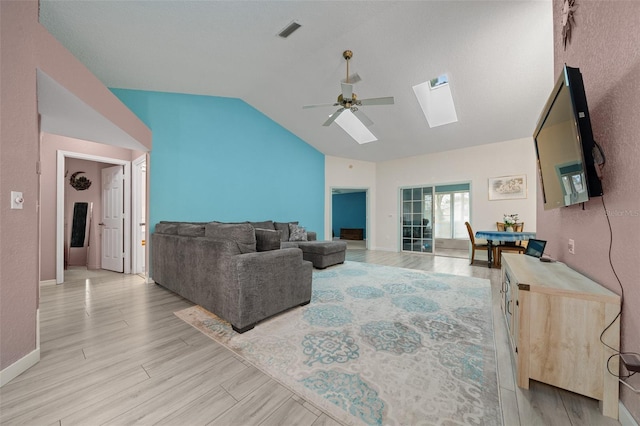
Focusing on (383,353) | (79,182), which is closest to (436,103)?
(383,353)

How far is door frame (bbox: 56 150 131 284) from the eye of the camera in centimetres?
354

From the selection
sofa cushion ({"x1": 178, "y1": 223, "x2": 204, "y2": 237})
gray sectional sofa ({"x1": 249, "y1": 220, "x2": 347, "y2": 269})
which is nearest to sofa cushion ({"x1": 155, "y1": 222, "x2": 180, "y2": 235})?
sofa cushion ({"x1": 178, "y1": 223, "x2": 204, "y2": 237})

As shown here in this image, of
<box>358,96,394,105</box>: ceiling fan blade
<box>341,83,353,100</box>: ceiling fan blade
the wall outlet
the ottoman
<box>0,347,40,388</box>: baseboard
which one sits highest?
<box>341,83,353,100</box>: ceiling fan blade

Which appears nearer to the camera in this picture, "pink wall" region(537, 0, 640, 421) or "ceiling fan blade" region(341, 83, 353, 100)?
"pink wall" region(537, 0, 640, 421)

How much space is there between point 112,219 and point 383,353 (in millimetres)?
5320

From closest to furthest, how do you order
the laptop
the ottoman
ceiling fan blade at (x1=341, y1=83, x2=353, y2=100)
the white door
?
1. the laptop
2. ceiling fan blade at (x1=341, y1=83, x2=353, y2=100)
3. the white door
4. the ottoman

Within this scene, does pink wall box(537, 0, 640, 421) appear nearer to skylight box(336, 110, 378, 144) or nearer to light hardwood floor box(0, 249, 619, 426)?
light hardwood floor box(0, 249, 619, 426)

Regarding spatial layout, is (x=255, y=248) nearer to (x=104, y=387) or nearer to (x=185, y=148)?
(x=104, y=387)

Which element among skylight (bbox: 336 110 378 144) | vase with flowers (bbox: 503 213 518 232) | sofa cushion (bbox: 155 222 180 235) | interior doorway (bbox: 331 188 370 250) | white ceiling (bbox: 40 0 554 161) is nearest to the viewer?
white ceiling (bbox: 40 0 554 161)

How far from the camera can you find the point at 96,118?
2.54 metres

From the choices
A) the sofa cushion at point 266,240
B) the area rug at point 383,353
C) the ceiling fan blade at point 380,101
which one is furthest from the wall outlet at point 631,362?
the ceiling fan blade at point 380,101

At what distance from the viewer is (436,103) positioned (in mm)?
4938

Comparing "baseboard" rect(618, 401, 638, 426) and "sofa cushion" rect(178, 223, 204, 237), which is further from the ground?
"sofa cushion" rect(178, 223, 204, 237)

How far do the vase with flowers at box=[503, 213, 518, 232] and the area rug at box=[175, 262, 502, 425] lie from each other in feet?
9.83
